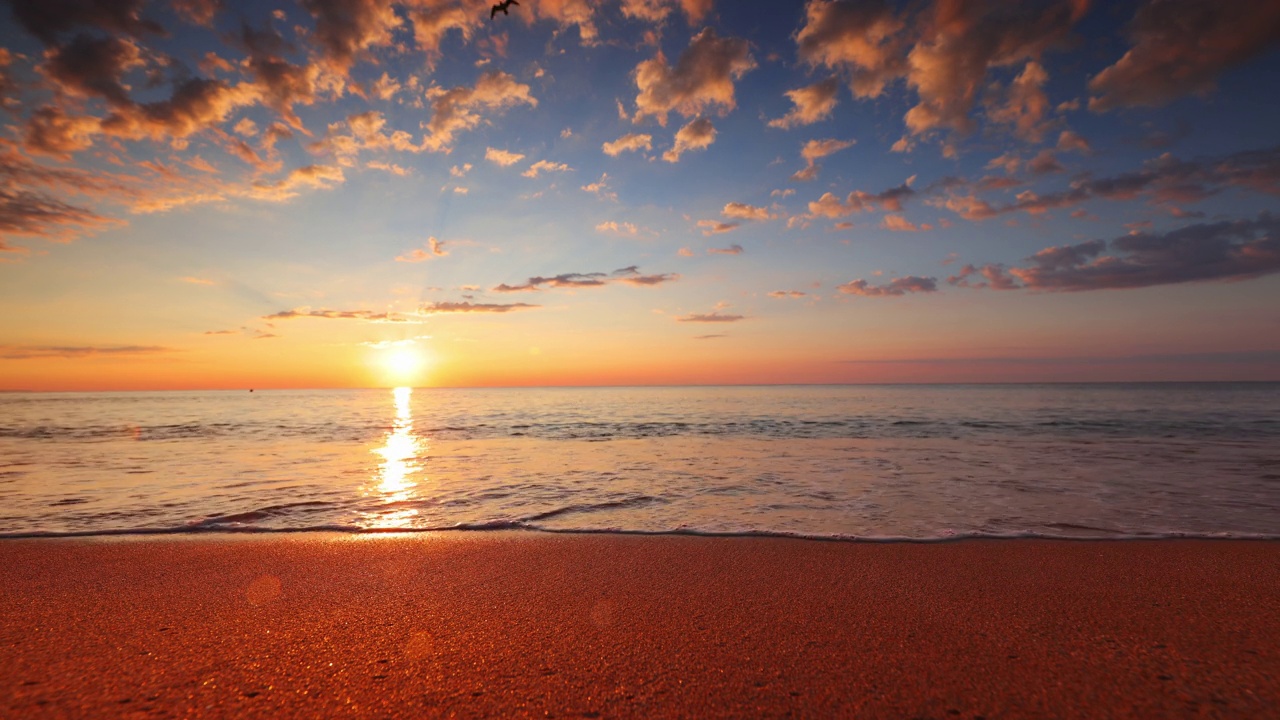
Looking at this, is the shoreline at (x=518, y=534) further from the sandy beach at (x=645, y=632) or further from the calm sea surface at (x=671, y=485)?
the sandy beach at (x=645, y=632)

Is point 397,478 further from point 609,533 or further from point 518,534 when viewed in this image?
point 609,533

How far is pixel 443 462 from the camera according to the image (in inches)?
562

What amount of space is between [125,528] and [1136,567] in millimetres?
11319

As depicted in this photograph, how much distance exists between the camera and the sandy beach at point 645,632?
2.83m

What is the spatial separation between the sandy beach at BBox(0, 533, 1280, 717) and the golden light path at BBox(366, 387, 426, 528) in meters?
1.69

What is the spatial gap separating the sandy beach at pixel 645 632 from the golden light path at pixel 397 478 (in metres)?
1.69

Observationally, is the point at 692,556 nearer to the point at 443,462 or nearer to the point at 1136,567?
the point at 1136,567

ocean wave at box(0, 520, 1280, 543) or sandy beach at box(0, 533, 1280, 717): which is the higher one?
sandy beach at box(0, 533, 1280, 717)

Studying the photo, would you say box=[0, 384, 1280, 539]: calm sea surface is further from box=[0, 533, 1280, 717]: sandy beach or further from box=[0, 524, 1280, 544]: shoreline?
box=[0, 533, 1280, 717]: sandy beach

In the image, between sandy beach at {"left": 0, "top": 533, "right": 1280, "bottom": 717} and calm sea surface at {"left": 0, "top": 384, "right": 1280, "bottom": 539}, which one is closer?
sandy beach at {"left": 0, "top": 533, "right": 1280, "bottom": 717}

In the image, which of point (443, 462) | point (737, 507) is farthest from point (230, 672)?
point (443, 462)

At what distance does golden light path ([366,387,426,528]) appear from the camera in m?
7.57

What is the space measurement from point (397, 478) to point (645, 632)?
926 cm

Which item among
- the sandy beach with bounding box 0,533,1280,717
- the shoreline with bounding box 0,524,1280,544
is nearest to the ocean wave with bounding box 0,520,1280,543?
the shoreline with bounding box 0,524,1280,544
